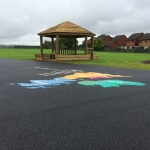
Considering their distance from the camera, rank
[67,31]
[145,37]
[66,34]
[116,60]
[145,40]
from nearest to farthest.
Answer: [67,31]
[66,34]
[116,60]
[145,40]
[145,37]

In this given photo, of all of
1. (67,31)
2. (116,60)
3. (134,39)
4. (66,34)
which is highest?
(134,39)

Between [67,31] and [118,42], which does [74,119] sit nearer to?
[67,31]

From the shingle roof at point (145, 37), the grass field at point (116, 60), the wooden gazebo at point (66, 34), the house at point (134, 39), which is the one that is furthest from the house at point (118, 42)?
the wooden gazebo at point (66, 34)

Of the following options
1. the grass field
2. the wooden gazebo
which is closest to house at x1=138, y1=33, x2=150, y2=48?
the grass field

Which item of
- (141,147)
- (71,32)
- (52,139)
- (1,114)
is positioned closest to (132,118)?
(141,147)

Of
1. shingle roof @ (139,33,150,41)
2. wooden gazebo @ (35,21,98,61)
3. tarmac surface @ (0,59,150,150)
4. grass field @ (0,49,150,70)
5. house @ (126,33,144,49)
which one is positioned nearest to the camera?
tarmac surface @ (0,59,150,150)

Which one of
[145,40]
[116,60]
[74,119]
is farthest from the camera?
[145,40]

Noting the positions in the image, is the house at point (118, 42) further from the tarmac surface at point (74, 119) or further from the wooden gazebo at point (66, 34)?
the tarmac surface at point (74, 119)

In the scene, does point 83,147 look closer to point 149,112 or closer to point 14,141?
point 14,141

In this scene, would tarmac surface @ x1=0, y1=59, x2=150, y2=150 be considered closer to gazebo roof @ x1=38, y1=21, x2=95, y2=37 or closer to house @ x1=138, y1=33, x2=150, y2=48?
gazebo roof @ x1=38, y1=21, x2=95, y2=37

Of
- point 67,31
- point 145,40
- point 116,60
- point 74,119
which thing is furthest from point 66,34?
point 145,40

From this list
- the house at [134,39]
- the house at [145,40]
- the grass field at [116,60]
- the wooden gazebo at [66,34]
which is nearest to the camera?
the grass field at [116,60]

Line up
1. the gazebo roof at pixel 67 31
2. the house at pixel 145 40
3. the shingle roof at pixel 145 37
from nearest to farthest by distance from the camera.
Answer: the gazebo roof at pixel 67 31, the house at pixel 145 40, the shingle roof at pixel 145 37

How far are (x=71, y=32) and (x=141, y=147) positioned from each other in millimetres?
15908
